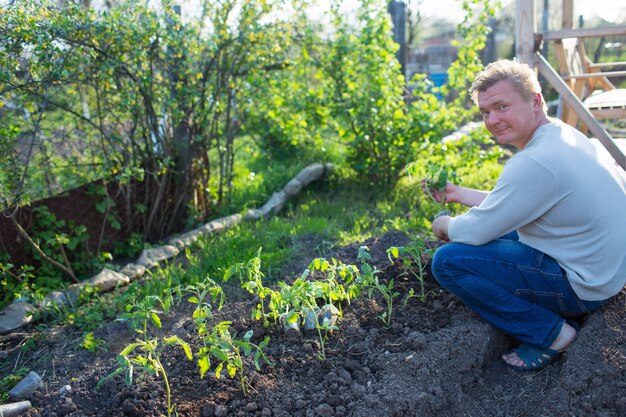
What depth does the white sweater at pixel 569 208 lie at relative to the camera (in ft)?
8.60

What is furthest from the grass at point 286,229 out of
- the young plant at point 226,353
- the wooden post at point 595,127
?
the wooden post at point 595,127

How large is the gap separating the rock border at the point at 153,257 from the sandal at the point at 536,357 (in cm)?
286

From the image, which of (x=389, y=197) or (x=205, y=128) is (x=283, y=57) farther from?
(x=389, y=197)

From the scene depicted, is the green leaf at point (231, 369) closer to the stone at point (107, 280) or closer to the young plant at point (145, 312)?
the young plant at point (145, 312)

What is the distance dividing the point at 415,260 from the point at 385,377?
3.16 feet

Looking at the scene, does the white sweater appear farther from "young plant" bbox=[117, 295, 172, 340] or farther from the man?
"young plant" bbox=[117, 295, 172, 340]

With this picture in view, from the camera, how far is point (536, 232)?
2809 mm

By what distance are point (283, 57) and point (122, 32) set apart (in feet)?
6.25

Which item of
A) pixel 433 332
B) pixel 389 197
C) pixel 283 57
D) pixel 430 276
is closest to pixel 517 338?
pixel 433 332

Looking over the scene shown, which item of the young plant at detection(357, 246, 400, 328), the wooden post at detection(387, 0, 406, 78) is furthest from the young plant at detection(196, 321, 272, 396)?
the wooden post at detection(387, 0, 406, 78)

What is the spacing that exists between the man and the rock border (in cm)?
254

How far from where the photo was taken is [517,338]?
297 cm

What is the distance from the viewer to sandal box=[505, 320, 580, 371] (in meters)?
2.87

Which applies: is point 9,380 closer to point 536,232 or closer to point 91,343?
point 91,343
